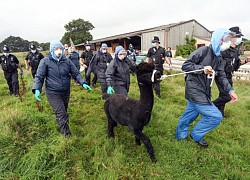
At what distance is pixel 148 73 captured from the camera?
291 cm

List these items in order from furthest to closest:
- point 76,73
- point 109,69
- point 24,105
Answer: point 24,105 < point 109,69 < point 76,73

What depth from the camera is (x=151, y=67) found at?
2895 millimetres

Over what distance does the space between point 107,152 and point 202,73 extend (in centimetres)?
226

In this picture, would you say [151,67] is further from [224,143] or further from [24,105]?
[24,105]

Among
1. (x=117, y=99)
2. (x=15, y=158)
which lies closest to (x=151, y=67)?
(x=117, y=99)

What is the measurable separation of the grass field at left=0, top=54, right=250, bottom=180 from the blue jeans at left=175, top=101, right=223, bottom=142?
25cm

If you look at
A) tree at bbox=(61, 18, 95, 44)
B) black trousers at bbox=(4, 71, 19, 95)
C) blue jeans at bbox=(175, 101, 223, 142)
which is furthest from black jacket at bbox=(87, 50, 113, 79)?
tree at bbox=(61, 18, 95, 44)

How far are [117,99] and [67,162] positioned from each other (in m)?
1.45

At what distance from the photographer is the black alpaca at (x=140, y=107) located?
2.92m

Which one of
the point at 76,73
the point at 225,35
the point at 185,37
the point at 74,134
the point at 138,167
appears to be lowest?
the point at 138,167

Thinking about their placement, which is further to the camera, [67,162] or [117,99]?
[117,99]

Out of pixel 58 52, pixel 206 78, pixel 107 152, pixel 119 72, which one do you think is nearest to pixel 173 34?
pixel 119 72

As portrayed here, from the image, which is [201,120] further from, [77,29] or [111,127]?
[77,29]

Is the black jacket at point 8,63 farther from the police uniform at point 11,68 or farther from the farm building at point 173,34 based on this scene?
the farm building at point 173,34
